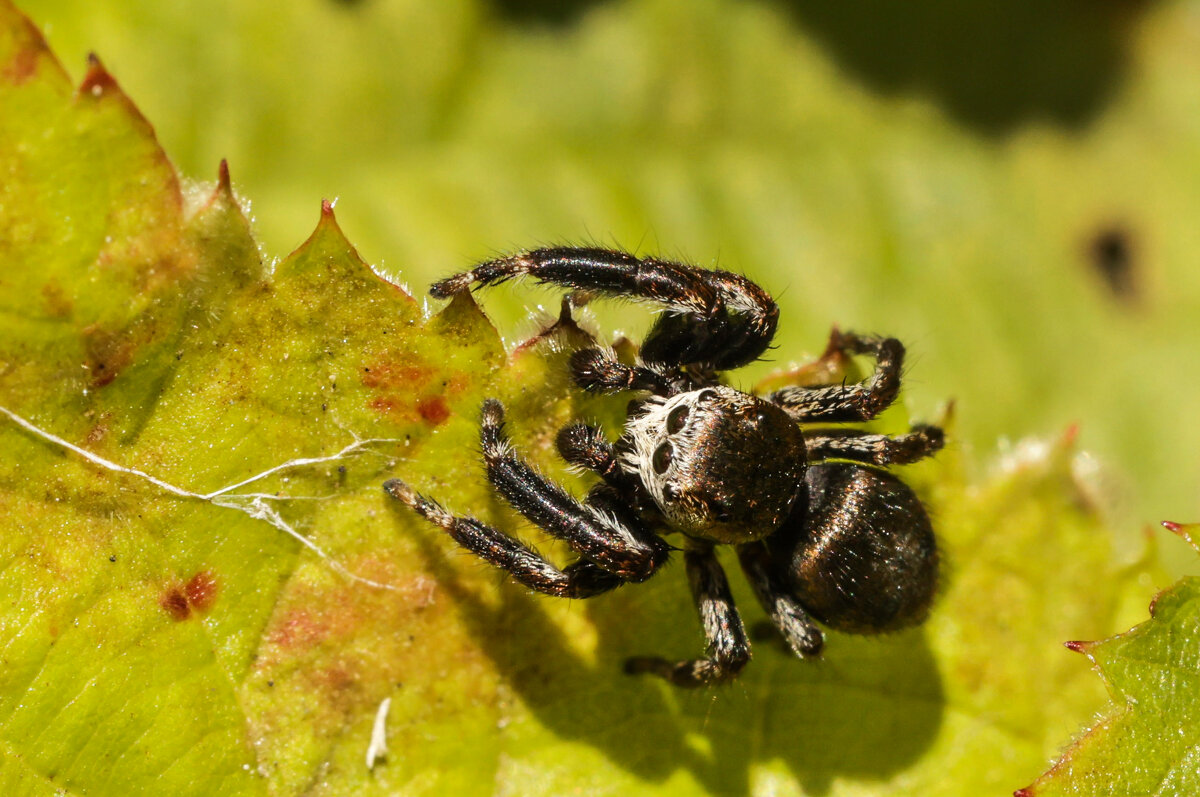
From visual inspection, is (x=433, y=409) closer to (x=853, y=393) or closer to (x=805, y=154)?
(x=853, y=393)

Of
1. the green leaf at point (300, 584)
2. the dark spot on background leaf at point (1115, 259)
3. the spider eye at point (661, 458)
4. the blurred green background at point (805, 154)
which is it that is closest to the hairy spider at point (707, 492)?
the spider eye at point (661, 458)

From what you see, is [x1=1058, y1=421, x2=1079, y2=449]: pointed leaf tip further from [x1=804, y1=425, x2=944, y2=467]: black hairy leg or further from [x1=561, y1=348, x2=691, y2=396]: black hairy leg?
[x1=561, y1=348, x2=691, y2=396]: black hairy leg

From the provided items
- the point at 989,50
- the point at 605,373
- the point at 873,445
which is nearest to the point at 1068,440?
the point at 873,445

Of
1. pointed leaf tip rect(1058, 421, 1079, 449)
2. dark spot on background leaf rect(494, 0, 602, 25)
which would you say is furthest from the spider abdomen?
dark spot on background leaf rect(494, 0, 602, 25)

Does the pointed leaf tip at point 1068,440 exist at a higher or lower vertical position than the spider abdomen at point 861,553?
higher

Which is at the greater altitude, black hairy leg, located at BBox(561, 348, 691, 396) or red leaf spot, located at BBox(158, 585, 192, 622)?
black hairy leg, located at BBox(561, 348, 691, 396)

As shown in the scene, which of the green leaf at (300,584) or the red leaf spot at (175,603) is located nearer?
the green leaf at (300,584)

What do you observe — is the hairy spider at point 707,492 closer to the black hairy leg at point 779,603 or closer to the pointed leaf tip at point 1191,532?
the black hairy leg at point 779,603
